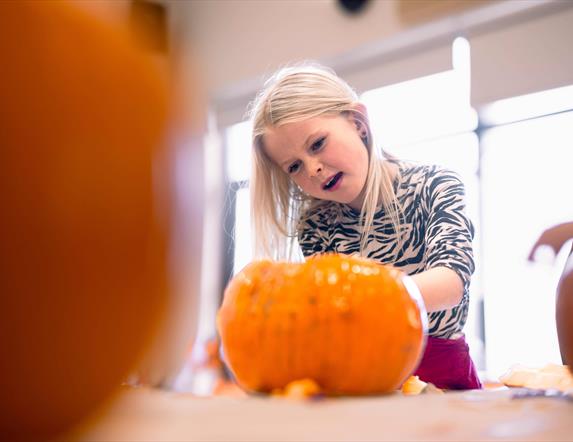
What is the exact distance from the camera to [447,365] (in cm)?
51

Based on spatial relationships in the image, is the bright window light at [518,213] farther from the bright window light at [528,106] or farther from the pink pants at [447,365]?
the pink pants at [447,365]

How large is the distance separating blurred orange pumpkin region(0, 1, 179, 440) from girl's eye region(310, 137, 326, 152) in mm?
493

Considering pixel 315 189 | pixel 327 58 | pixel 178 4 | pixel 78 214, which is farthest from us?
pixel 327 58

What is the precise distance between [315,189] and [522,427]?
1.56 feet

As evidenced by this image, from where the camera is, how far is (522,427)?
91 mm

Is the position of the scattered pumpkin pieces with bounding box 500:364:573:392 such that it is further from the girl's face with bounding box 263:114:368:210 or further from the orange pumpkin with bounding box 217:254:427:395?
the girl's face with bounding box 263:114:368:210

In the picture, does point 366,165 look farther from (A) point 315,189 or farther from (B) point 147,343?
(B) point 147,343

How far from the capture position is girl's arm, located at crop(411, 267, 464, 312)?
1.09 ft

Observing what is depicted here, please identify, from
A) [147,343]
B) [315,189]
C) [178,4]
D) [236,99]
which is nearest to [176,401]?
[147,343]

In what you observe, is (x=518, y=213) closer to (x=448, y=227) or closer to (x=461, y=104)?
(x=461, y=104)

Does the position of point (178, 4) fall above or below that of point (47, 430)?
above

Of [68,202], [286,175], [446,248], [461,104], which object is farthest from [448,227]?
[461,104]

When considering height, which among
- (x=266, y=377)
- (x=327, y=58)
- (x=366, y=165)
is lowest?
(x=266, y=377)

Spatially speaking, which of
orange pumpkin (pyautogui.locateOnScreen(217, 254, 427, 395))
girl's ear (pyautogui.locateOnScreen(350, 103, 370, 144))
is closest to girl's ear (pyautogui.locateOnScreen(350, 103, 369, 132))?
girl's ear (pyautogui.locateOnScreen(350, 103, 370, 144))
